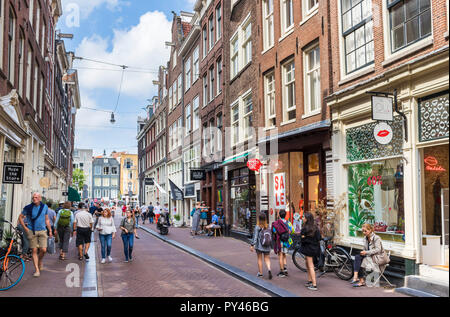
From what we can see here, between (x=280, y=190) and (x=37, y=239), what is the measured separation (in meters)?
8.49

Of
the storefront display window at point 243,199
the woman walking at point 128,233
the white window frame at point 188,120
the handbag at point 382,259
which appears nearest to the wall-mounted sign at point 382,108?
the handbag at point 382,259

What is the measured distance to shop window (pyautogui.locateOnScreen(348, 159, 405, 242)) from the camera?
30.4 feet

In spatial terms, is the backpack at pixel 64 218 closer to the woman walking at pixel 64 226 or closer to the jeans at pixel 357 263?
the woman walking at pixel 64 226

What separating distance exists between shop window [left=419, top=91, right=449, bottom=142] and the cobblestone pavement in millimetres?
4545

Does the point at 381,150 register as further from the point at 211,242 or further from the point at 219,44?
the point at 219,44

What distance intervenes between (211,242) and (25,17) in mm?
11418

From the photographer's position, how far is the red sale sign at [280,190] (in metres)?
15.0

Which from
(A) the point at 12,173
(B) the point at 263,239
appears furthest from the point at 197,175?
(B) the point at 263,239

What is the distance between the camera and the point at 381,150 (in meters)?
9.70

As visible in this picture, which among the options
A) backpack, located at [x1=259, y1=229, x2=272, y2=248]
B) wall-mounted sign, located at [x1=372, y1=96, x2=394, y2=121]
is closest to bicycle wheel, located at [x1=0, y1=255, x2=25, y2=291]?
backpack, located at [x1=259, y1=229, x2=272, y2=248]

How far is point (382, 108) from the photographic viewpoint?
880 cm

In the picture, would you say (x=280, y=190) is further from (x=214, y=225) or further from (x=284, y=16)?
(x=284, y=16)

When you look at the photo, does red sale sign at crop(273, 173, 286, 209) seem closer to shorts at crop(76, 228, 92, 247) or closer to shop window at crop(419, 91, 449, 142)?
shorts at crop(76, 228, 92, 247)
